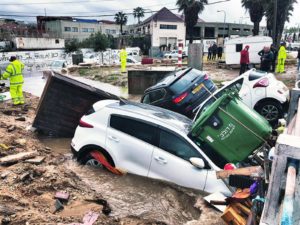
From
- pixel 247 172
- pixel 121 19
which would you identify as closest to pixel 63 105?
pixel 247 172

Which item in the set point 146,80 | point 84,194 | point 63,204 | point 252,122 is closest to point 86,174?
point 84,194

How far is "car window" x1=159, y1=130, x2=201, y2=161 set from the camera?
5199 millimetres

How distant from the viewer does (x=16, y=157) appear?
6.10m

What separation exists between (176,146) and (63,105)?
13.4 ft

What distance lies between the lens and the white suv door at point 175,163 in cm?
506

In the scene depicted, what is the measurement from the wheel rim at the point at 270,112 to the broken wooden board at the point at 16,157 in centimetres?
578

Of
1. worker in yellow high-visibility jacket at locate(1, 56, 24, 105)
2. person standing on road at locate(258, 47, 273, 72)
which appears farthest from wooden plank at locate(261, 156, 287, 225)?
person standing on road at locate(258, 47, 273, 72)

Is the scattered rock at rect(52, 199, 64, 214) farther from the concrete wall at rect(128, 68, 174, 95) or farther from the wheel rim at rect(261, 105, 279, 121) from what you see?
the concrete wall at rect(128, 68, 174, 95)

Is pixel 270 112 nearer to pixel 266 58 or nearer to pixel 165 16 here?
pixel 266 58

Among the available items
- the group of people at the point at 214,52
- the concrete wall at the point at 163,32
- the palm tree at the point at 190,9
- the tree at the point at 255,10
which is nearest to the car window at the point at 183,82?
the group of people at the point at 214,52

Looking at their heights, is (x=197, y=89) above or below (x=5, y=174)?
above

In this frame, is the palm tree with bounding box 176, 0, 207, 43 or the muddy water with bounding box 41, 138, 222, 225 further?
the palm tree with bounding box 176, 0, 207, 43

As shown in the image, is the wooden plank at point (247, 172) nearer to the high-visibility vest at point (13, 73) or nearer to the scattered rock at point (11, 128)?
the scattered rock at point (11, 128)

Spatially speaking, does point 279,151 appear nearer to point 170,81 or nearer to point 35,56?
point 170,81
